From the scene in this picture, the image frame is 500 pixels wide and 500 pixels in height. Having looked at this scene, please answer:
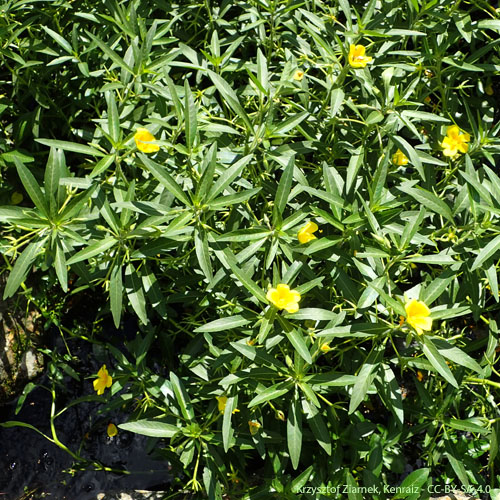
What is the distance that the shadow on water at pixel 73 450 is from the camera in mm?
2473

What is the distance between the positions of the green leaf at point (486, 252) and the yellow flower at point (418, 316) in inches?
10.4

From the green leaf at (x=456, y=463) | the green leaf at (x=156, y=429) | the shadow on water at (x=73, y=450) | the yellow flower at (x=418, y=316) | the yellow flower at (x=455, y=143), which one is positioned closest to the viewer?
the yellow flower at (x=418, y=316)

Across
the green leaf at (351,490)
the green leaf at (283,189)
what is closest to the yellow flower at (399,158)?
the green leaf at (283,189)

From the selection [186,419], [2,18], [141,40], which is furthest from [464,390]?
[2,18]

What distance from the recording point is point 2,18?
82.2 inches

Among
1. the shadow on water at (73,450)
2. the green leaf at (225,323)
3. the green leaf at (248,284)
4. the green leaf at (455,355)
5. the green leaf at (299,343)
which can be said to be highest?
the green leaf at (248,284)

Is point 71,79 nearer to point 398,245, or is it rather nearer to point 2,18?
point 2,18

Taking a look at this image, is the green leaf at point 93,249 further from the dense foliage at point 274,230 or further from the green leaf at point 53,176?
the green leaf at point 53,176

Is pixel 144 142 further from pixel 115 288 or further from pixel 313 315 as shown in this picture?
pixel 313 315

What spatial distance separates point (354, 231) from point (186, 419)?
0.84 m

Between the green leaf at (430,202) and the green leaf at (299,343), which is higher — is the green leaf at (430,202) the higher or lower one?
the higher one

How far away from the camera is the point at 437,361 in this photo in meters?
1.47

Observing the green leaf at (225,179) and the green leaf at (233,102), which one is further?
the green leaf at (233,102)

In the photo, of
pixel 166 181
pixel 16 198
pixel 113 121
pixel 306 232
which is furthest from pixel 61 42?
pixel 306 232
